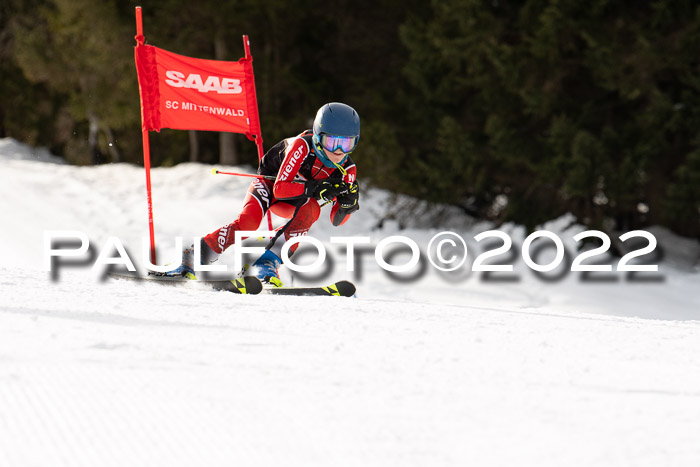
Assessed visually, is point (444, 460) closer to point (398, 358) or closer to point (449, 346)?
Result: point (398, 358)

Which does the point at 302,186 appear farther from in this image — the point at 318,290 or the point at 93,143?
the point at 93,143

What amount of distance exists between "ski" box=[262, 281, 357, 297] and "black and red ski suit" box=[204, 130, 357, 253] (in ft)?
1.50

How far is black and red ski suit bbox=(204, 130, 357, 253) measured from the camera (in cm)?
479

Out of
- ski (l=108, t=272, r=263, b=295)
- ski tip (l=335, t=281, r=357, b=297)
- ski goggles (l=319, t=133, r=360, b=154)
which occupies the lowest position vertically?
ski tip (l=335, t=281, r=357, b=297)

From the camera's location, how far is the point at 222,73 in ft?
20.3

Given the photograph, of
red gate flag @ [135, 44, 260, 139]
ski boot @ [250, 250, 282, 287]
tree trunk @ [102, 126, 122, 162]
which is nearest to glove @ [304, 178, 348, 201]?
ski boot @ [250, 250, 282, 287]

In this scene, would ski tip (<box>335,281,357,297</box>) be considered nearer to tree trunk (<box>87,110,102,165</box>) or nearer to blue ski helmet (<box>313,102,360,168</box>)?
blue ski helmet (<box>313,102,360,168</box>)

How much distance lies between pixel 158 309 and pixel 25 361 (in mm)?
1192

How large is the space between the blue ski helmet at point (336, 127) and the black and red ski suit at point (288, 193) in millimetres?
172

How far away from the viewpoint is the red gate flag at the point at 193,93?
5.82m

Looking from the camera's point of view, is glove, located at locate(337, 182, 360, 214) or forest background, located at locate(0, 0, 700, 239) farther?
forest background, located at locate(0, 0, 700, 239)

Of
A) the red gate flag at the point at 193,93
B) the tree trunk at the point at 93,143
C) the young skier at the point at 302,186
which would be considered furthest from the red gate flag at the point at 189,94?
the tree trunk at the point at 93,143

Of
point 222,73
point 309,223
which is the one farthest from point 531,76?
point 309,223

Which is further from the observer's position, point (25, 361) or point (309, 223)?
point (309, 223)
